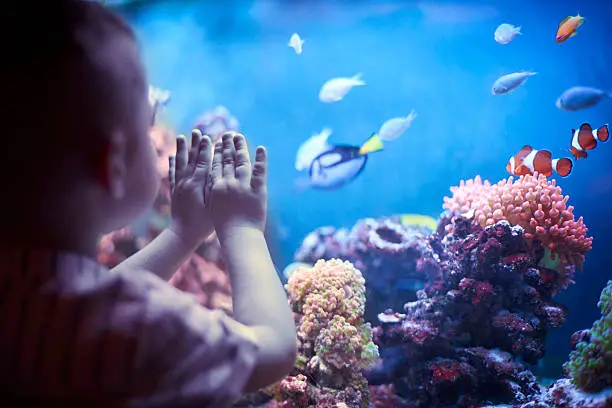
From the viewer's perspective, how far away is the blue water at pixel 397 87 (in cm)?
204

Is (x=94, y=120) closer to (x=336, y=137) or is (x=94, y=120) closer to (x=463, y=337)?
(x=463, y=337)

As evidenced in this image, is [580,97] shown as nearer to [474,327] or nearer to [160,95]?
[474,327]

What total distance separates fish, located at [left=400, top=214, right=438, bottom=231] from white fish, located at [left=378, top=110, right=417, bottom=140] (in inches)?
23.4

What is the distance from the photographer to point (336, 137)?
162 inches

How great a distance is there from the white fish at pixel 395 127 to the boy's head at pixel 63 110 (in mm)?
2304

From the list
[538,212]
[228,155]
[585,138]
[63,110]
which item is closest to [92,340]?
[63,110]

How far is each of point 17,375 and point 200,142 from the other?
34.7 inches

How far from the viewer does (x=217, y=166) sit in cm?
141

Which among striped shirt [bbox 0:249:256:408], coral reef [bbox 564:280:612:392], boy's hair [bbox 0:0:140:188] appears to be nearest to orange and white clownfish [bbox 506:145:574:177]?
coral reef [bbox 564:280:612:392]

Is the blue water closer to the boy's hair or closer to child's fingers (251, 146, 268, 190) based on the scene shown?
the boy's hair

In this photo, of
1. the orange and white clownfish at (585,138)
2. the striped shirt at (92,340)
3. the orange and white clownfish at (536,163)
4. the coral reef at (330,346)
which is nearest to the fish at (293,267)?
the coral reef at (330,346)

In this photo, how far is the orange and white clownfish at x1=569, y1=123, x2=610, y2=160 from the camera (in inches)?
77.2

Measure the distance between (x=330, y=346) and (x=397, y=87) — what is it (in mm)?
2233

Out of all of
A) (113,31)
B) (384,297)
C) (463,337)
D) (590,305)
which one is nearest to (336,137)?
(384,297)
